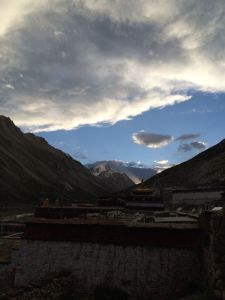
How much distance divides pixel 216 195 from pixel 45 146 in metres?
157

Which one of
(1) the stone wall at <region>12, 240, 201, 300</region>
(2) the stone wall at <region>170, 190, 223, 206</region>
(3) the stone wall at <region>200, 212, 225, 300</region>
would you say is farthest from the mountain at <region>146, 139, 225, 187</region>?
(3) the stone wall at <region>200, 212, 225, 300</region>

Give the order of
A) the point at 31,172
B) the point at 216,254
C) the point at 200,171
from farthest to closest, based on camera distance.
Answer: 1. the point at 31,172
2. the point at 200,171
3. the point at 216,254

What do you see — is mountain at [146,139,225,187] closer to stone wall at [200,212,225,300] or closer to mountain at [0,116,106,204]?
mountain at [0,116,106,204]

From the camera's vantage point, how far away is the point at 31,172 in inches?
5969

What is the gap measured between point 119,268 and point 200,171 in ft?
254

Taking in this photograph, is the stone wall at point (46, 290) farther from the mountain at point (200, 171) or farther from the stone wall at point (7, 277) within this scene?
the mountain at point (200, 171)

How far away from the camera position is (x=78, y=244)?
1714cm

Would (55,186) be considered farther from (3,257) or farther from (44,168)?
(3,257)

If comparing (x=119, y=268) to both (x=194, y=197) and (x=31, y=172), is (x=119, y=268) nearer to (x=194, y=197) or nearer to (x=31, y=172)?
(x=194, y=197)

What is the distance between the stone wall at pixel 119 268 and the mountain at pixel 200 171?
Answer: 58405 mm

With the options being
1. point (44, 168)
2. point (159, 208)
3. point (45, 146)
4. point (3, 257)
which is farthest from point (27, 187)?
point (3, 257)

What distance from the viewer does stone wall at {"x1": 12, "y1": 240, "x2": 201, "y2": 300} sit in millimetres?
16328

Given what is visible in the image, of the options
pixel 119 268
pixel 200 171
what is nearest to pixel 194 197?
pixel 119 268

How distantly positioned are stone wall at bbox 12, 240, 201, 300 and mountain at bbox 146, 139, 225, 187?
5841 cm
